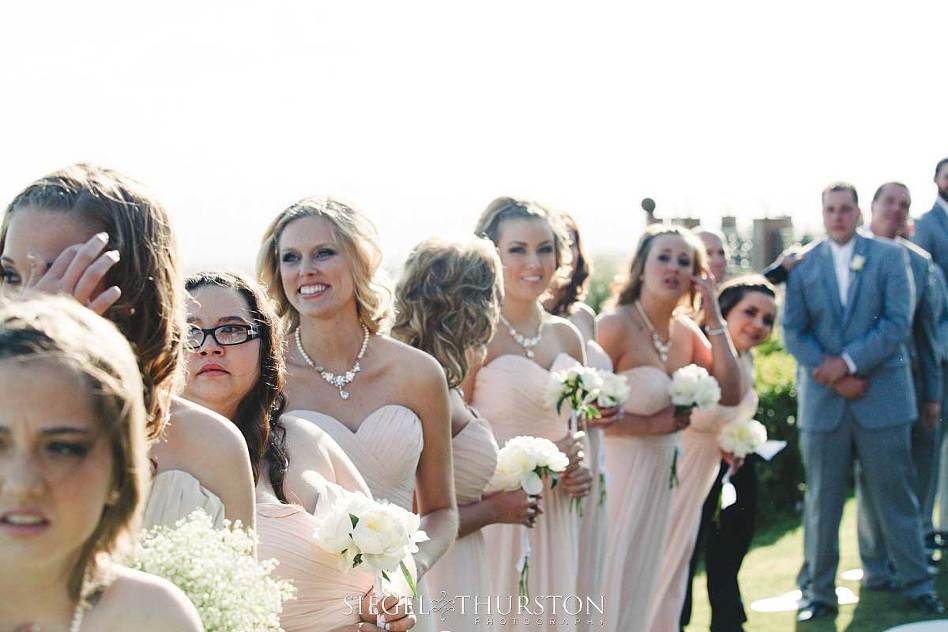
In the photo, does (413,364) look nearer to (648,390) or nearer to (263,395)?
(263,395)

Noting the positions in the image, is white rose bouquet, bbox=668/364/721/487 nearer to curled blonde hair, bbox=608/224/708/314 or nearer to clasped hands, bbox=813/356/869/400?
curled blonde hair, bbox=608/224/708/314

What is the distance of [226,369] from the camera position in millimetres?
3354

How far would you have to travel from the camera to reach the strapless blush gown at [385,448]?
4.23 metres

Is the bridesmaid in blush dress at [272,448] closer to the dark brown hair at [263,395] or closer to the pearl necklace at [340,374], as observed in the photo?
the dark brown hair at [263,395]

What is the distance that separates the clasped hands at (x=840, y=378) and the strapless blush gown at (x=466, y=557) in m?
3.80

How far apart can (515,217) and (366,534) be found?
3562 mm

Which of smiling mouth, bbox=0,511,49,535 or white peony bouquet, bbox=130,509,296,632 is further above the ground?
smiling mouth, bbox=0,511,49,535

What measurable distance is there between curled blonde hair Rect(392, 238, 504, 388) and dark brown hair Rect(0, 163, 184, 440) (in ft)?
8.90

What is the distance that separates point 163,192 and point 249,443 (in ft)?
3.43

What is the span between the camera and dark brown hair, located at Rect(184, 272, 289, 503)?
11.1 feet

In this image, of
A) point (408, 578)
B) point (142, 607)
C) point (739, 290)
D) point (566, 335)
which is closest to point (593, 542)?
point (566, 335)

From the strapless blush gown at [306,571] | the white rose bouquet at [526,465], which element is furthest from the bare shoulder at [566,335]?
the strapless blush gown at [306,571]

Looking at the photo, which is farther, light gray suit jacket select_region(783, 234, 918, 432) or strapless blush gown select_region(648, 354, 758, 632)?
light gray suit jacket select_region(783, 234, 918, 432)

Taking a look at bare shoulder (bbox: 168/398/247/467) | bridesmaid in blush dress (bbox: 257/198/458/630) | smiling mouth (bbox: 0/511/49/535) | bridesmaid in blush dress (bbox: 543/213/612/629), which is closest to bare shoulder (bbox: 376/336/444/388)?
bridesmaid in blush dress (bbox: 257/198/458/630)
